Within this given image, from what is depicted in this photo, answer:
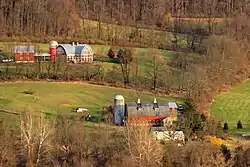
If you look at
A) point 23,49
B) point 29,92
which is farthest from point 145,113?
point 23,49

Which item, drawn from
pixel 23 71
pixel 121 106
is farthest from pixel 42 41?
pixel 121 106

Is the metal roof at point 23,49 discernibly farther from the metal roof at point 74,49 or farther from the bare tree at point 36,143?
the bare tree at point 36,143

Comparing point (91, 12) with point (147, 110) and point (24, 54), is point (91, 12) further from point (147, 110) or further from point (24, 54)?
point (147, 110)

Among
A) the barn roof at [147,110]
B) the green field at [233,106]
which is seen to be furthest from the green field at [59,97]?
the green field at [233,106]

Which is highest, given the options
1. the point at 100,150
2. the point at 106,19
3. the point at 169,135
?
the point at 106,19

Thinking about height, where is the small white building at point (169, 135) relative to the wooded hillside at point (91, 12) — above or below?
below
